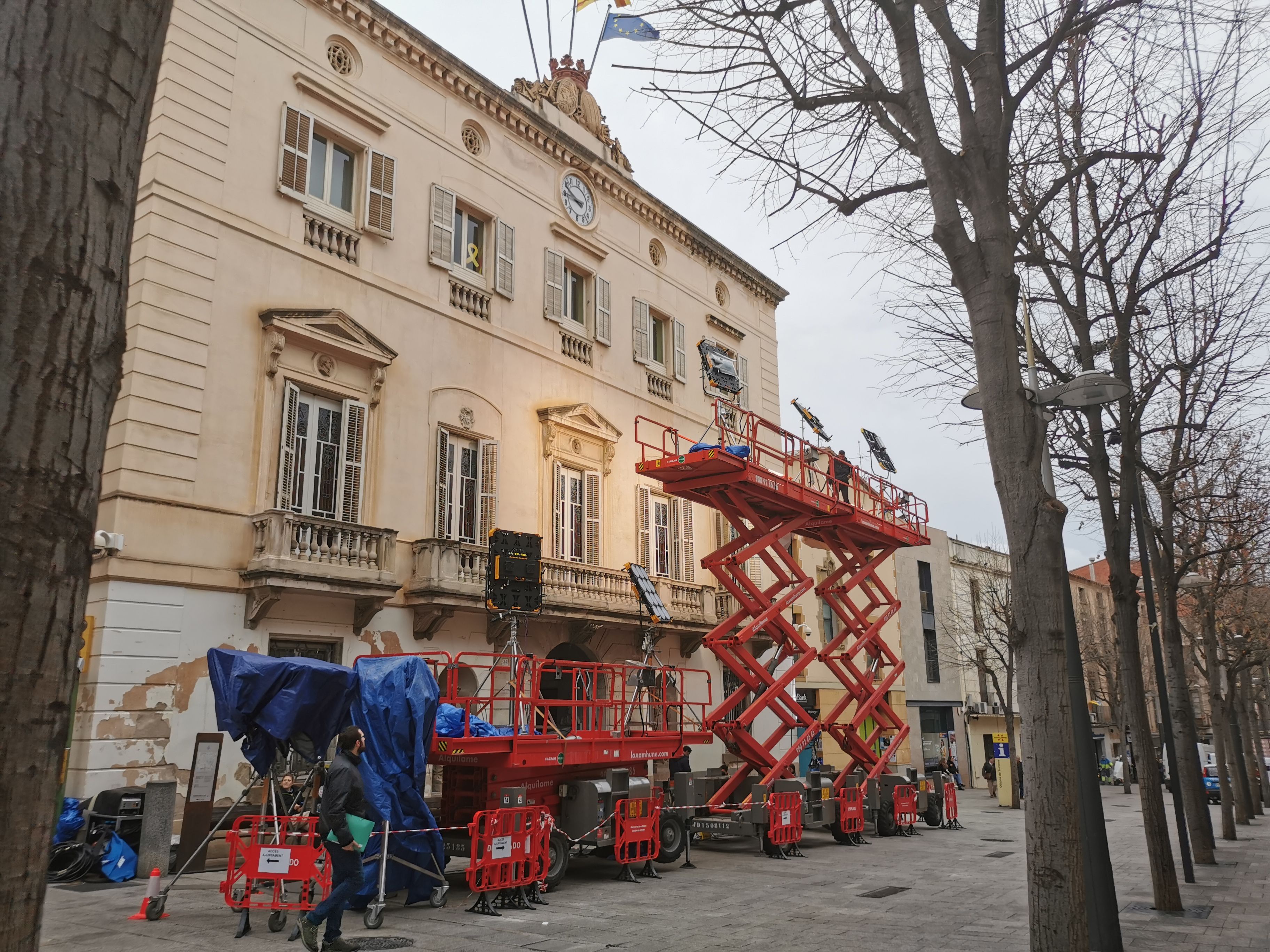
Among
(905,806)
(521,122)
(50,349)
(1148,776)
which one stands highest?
(521,122)

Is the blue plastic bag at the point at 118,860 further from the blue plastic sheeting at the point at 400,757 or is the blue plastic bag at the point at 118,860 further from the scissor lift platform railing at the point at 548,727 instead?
the scissor lift platform railing at the point at 548,727

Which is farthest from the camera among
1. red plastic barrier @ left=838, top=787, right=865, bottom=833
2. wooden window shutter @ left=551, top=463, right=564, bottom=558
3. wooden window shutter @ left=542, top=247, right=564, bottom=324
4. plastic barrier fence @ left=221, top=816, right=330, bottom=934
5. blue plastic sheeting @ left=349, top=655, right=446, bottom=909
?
wooden window shutter @ left=542, top=247, right=564, bottom=324

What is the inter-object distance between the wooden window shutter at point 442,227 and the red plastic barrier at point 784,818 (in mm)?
12605

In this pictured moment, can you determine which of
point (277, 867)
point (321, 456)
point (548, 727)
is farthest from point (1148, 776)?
point (321, 456)

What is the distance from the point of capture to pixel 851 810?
18.3 m

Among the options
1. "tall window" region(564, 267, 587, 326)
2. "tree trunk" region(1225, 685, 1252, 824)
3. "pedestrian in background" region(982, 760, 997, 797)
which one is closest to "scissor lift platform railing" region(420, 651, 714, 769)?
"tall window" region(564, 267, 587, 326)

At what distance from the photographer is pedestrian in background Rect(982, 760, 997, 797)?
3453 centimetres

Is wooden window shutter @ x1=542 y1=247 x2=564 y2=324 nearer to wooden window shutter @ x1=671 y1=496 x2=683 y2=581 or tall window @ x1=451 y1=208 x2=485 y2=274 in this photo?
tall window @ x1=451 y1=208 x2=485 y2=274

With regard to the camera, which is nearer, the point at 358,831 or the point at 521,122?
the point at 358,831

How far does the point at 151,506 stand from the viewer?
1434cm

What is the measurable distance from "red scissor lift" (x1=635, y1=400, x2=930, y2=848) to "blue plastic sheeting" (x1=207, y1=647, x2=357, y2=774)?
691 centimetres

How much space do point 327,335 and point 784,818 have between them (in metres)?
12.0

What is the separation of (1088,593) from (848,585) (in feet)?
153

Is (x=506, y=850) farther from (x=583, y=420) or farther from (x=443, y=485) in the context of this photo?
(x=583, y=420)
